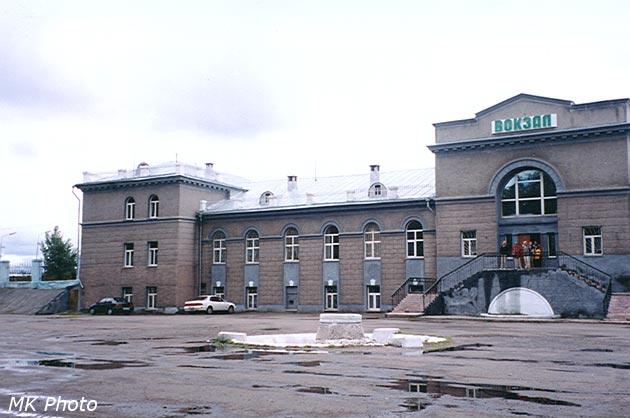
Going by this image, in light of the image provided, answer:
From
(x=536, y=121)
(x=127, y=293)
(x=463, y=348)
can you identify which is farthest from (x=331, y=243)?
(x=463, y=348)

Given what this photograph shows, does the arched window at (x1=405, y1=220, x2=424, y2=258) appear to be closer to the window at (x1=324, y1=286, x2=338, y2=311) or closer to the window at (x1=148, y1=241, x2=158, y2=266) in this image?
the window at (x1=324, y1=286, x2=338, y2=311)

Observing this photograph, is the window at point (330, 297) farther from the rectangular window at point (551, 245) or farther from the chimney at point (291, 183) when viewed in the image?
the rectangular window at point (551, 245)

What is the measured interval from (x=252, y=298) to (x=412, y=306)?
1369 cm

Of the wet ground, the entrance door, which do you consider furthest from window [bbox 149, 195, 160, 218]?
the wet ground

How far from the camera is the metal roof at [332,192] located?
140 feet

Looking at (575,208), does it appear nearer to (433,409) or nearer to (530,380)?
(530,380)

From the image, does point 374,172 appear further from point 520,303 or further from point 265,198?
point 520,303

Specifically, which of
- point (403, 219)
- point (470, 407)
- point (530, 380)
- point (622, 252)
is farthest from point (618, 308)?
point (470, 407)

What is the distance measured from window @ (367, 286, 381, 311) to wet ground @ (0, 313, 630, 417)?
74.7ft

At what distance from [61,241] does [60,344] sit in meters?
52.0

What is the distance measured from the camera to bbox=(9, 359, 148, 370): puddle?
13008 millimetres

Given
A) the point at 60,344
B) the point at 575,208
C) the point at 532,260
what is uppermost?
the point at 575,208

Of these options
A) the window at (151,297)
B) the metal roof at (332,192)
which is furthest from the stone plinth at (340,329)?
the window at (151,297)

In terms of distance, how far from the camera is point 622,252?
3384 cm
